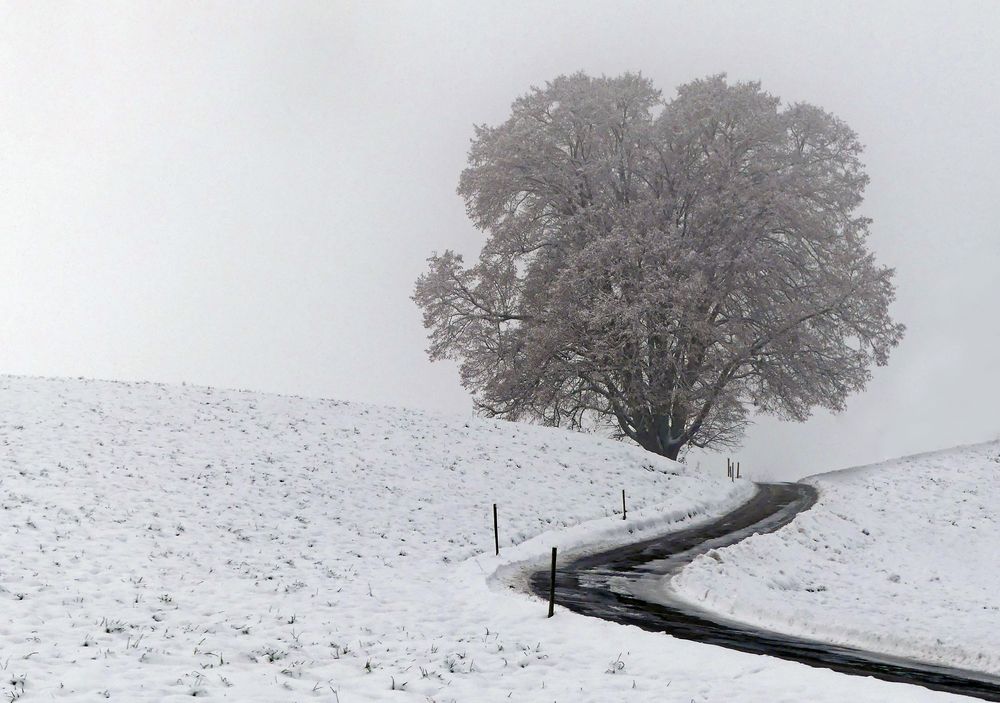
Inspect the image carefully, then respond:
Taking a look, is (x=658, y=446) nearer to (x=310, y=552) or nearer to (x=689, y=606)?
(x=689, y=606)

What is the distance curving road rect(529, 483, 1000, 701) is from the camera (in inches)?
404

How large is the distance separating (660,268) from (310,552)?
18959 mm

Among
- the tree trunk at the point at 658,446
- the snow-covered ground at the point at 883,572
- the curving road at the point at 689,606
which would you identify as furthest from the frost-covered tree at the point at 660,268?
the curving road at the point at 689,606

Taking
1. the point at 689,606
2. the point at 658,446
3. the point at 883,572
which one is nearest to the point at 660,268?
the point at 658,446

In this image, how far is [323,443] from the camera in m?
24.8

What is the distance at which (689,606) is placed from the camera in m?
14.3

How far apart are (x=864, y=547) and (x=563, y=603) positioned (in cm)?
1142

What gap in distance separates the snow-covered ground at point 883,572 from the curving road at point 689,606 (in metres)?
0.71

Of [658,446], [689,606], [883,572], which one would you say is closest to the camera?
[689,606]

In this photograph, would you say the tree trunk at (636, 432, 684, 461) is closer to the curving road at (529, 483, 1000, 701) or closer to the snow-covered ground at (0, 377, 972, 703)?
the snow-covered ground at (0, 377, 972, 703)

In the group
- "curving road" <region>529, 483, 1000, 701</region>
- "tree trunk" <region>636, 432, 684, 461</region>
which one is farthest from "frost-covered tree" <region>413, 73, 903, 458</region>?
"curving road" <region>529, 483, 1000, 701</region>

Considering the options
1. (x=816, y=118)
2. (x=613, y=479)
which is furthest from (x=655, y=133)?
(x=613, y=479)

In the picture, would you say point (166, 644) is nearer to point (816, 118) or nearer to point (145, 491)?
point (145, 491)

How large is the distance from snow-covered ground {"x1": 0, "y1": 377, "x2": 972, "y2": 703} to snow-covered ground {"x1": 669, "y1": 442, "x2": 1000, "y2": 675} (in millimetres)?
3474
